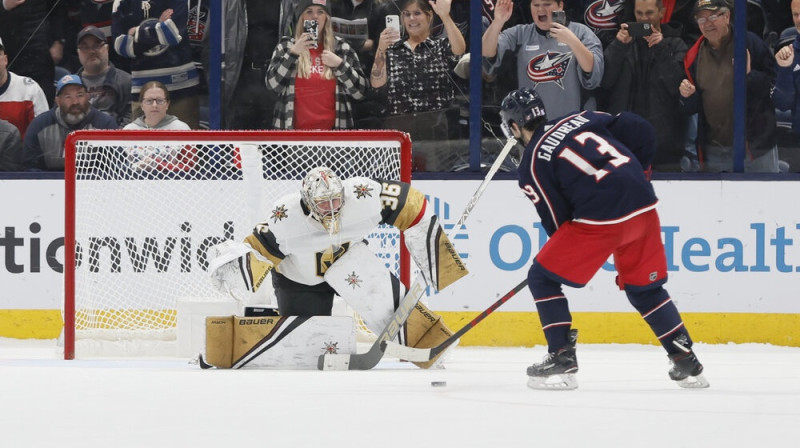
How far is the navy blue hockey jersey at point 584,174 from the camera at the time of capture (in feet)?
12.7

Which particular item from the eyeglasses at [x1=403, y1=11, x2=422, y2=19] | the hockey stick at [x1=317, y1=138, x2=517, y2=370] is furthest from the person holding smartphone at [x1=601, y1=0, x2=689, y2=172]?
the hockey stick at [x1=317, y1=138, x2=517, y2=370]

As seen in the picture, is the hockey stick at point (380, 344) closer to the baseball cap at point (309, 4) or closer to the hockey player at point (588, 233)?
the hockey player at point (588, 233)

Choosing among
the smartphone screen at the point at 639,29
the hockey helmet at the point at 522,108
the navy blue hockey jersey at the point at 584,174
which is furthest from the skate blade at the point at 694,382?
the smartphone screen at the point at 639,29

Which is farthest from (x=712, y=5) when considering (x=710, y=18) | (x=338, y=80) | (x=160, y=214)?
(x=160, y=214)

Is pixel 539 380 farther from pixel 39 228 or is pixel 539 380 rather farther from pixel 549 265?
pixel 39 228

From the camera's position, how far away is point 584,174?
389cm

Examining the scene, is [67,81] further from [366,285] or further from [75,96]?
[366,285]

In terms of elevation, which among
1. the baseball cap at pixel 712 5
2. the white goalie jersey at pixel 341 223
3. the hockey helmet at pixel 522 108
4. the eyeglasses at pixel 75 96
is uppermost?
the baseball cap at pixel 712 5

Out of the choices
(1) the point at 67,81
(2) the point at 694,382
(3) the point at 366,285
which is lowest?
(2) the point at 694,382

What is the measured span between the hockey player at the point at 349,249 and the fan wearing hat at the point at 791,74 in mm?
2578

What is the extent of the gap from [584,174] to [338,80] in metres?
2.92

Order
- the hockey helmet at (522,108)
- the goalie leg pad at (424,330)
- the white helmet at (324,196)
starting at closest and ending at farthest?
the hockey helmet at (522,108), the white helmet at (324,196), the goalie leg pad at (424,330)

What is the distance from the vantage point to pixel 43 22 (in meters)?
6.71

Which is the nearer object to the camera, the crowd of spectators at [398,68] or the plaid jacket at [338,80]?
the crowd of spectators at [398,68]
